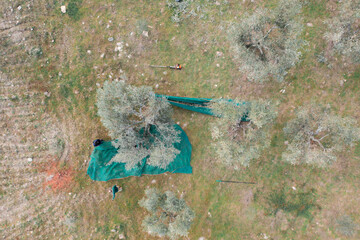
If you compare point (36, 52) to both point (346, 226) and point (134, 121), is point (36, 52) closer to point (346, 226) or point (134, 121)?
point (134, 121)

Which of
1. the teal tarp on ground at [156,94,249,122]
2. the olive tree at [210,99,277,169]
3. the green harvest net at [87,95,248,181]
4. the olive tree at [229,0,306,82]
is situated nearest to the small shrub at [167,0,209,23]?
the olive tree at [229,0,306,82]

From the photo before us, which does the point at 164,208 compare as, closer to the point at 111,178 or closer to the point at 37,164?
the point at 111,178

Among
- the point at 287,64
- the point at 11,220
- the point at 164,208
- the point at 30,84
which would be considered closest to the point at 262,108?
the point at 287,64

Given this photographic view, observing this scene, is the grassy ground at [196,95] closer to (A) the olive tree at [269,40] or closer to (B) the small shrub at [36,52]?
(B) the small shrub at [36,52]

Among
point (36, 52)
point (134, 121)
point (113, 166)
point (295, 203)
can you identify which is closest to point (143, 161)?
point (113, 166)

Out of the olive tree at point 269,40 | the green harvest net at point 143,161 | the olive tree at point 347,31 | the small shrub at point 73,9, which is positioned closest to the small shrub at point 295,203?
the green harvest net at point 143,161
